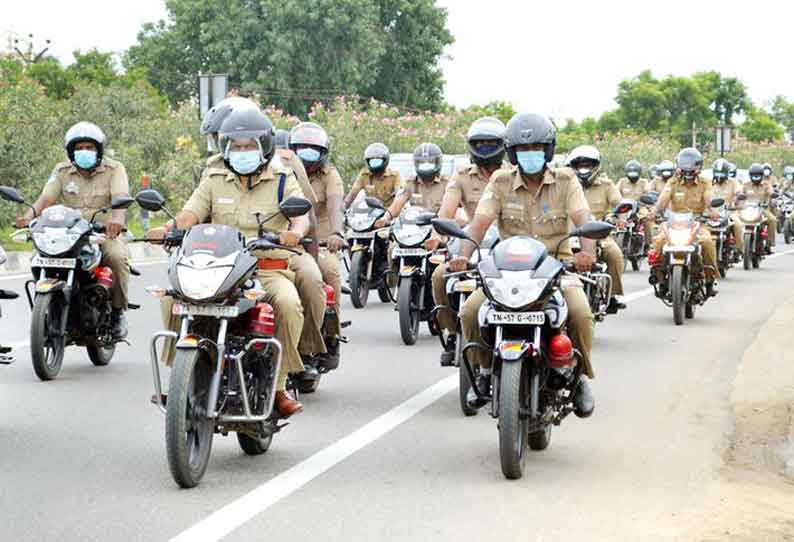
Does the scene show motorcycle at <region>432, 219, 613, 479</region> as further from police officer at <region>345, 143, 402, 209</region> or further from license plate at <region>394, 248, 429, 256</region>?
police officer at <region>345, 143, 402, 209</region>

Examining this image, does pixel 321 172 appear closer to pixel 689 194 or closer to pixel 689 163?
pixel 689 163

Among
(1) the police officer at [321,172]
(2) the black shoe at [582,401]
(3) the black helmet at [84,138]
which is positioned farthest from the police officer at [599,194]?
(2) the black shoe at [582,401]

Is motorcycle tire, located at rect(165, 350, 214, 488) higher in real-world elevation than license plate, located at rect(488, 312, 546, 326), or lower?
lower

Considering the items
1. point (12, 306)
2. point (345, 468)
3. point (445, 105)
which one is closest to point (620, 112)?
point (445, 105)

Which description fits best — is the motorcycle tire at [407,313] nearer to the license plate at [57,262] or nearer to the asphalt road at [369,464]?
the asphalt road at [369,464]

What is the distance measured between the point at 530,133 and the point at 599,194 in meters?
7.98

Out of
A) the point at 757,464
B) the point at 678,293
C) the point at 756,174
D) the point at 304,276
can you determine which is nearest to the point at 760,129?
the point at 756,174

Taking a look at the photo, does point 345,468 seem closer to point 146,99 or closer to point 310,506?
point 310,506

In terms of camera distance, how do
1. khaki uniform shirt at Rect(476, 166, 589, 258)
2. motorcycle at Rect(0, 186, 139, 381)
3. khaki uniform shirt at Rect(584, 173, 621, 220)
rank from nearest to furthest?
khaki uniform shirt at Rect(476, 166, 589, 258) < motorcycle at Rect(0, 186, 139, 381) < khaki uniform shirt at Rect(584, 173, 621, 220)

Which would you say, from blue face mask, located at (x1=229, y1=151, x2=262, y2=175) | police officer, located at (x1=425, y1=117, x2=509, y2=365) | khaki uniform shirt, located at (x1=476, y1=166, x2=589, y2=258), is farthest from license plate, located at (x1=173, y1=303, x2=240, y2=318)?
police officer, located at (x1=425, y1=117, x2=509, y2=365)

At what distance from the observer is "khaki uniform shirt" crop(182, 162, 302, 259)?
8.45 metres

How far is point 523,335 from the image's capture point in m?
8.08

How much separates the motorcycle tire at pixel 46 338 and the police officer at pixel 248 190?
2980mm

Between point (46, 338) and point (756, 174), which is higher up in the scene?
point (756, 174)
